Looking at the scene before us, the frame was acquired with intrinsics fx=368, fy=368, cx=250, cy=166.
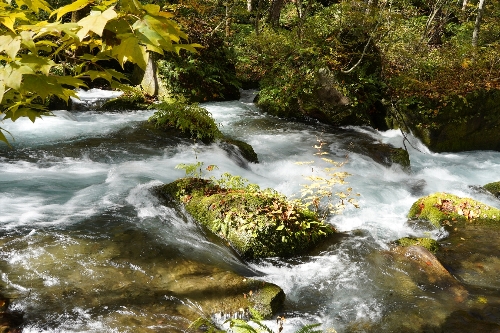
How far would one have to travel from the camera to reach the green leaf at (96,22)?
3.88ft

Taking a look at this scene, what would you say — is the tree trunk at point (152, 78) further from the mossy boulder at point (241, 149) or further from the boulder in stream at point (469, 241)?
the boulder in stream at point (469, 241)

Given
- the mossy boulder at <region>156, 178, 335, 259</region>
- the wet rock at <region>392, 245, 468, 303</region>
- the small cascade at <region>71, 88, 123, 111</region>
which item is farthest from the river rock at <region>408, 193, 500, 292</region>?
the small cascade at <region>71, 88, 123, 111</region>

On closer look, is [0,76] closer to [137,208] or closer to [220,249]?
[220,249]

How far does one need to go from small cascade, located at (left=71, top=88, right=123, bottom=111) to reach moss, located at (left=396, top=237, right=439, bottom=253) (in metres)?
9.97

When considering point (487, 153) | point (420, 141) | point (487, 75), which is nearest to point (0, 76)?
point (420, 141)

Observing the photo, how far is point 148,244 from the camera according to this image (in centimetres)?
480

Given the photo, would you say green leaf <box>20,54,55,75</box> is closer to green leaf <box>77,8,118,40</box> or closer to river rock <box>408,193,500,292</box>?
green leaf <box>77,8,118,40</box>

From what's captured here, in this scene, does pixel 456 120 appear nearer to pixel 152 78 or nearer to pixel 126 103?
pixel 152 78

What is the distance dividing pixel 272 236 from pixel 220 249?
76 cm

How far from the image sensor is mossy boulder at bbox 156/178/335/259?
17.2ft

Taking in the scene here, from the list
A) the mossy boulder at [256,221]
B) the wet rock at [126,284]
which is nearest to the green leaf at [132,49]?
the wet rock at [126,284]

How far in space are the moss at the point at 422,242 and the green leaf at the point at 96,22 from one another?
5.73 metres

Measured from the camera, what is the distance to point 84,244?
4.61 m

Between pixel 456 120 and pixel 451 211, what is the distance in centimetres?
624
